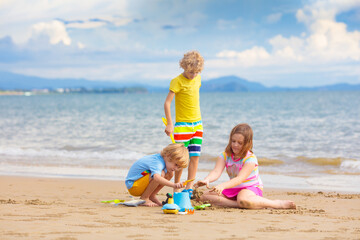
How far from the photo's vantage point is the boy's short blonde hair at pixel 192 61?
5324 mm

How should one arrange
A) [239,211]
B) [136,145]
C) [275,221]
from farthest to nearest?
[136,145] → [239,211] → [275,221]

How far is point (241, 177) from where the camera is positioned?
4902mm

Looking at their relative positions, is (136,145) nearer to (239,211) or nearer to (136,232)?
(239,211)

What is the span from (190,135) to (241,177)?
0.94m

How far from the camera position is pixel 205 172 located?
9008mm

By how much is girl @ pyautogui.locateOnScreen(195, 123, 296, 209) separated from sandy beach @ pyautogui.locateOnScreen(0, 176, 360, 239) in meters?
0.15

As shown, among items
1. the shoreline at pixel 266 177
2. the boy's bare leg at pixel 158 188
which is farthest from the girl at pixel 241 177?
the shoreline at pixel 266 177

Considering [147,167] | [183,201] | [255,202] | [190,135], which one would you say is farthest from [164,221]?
[190,135]

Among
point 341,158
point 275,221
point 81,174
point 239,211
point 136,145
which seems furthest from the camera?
point 136,145

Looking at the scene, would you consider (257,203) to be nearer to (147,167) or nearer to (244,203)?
(244,203)

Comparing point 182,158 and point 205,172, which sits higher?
point 182,158

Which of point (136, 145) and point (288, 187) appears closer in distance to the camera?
point (288, 187)

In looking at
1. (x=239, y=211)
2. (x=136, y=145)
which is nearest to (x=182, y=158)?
(x=239, y=211)

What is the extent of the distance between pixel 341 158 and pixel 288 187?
14.4 feet
